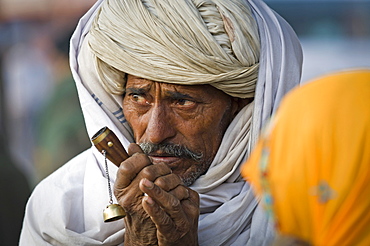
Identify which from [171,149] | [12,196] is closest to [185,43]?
[171,149]

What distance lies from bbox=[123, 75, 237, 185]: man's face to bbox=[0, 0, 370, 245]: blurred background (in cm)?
225

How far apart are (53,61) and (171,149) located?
15.2 feet

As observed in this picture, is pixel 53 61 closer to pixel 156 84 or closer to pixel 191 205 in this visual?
pixel 156 84

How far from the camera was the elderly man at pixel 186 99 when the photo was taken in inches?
154

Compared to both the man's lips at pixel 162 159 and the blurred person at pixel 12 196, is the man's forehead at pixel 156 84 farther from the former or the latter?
the blurred person at pixel 12 196

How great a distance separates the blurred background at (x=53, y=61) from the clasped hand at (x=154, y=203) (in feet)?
8.51

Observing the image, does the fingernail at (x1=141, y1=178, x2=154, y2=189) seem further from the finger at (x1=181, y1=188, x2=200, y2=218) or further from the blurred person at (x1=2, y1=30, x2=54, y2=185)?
the blurred person at (x1=2, y1=30, x2=54, y2=185)

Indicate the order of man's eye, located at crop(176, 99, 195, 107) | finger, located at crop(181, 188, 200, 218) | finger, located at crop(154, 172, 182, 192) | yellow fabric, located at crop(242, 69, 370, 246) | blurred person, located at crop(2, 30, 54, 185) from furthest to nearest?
1. blurred person, located at crop(2, 30, 54, 185)
2. man's eye, located at crop(176, 99, 195, 107)
3. finger, located at crop(181, 188, 200, 218)
4. finger, located at crop(154, 172, 182, 192)
5. yellow fabric, located at crop(242, 69, 370, 246)

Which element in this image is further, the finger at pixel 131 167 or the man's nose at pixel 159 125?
the man's nose at pixel 159 125

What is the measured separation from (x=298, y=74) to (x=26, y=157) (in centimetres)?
532

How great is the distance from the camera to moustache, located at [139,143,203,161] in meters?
3.93

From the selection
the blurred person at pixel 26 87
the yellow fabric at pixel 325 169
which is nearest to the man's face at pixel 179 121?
the yellow fabric at pixel 325 169

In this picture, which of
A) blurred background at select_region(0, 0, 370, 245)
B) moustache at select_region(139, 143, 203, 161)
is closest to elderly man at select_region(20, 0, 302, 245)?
moustache at select_region(139, 143, 203, 161)

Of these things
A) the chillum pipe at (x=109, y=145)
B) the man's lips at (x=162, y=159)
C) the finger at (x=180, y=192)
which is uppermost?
the chillum pipe at (x=109, y=145)
